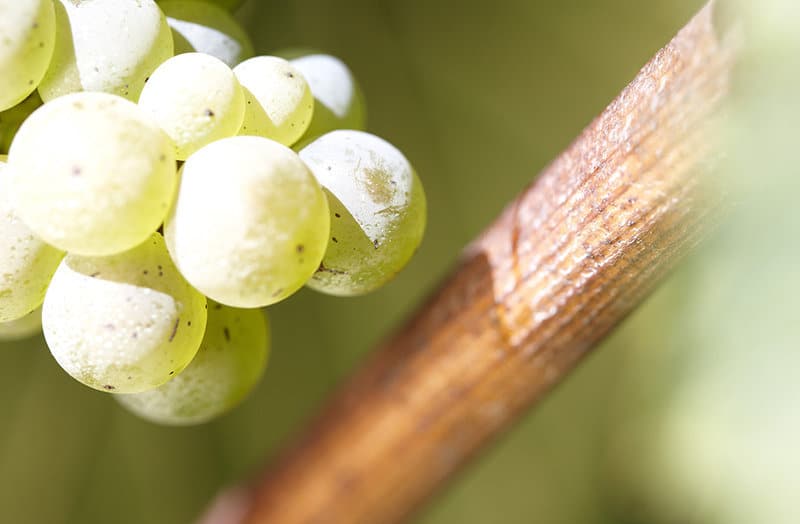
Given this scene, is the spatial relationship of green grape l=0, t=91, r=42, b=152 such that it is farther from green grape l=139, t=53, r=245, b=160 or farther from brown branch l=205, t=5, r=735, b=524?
brown branch l=205, t=5, r=735, b=524

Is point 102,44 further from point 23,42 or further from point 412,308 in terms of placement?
point 412,308

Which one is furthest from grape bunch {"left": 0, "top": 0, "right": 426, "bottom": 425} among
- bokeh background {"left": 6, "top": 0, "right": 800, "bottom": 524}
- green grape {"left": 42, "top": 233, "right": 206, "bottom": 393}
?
bokeh background {"left": 6, "top": 0, "right": 800, "bottom": 524}

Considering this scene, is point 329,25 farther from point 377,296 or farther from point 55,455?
point 55,455

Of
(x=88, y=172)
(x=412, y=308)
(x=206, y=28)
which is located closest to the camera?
(x=88, y=172)

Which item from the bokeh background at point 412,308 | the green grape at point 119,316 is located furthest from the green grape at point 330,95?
the bokeh background at point 412,308

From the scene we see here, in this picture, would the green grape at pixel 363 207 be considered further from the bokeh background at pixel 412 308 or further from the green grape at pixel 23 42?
the bokeh background at pixel 412 308

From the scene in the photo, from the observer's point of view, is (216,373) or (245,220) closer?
(245,220)

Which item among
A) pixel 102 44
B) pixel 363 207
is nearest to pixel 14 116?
pixel 102 44
